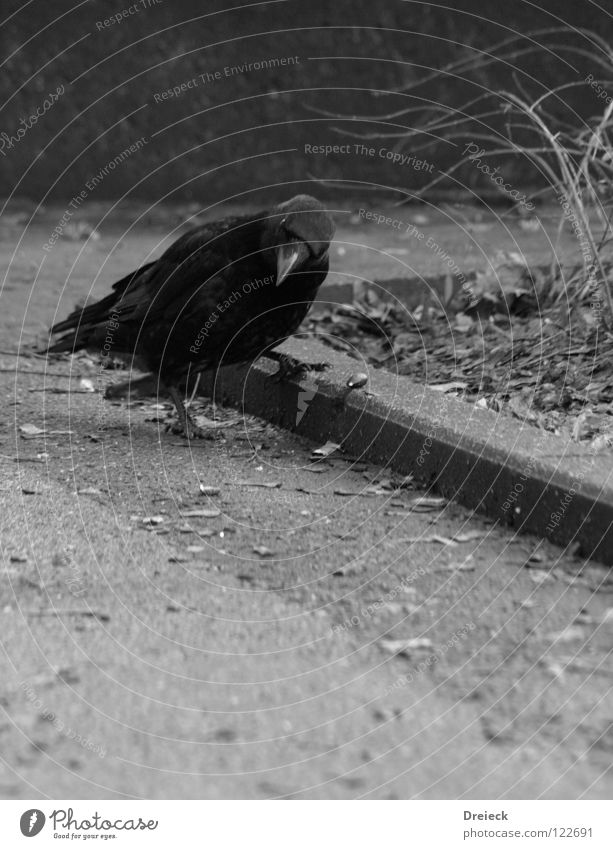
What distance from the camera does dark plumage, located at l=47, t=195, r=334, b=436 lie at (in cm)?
396

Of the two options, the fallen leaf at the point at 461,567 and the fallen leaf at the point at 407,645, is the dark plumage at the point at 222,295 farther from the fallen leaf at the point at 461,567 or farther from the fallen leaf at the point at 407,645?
the fallen leaf at the point at 407,645

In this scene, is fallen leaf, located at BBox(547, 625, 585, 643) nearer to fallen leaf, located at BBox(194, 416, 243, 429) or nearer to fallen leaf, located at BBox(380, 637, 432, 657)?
fallen leaf, located at BBox(380, 637, 432, 657)

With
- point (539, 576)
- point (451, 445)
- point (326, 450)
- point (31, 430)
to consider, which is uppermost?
point (451, 445)

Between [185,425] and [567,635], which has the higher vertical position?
[567,635]

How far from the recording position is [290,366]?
14.8ft

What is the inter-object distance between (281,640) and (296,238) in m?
1.59

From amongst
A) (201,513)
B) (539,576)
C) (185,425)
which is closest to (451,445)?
(539,576)

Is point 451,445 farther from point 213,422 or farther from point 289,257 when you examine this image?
point 213,422

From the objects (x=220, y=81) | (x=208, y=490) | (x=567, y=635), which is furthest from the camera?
(x=220, y=81)

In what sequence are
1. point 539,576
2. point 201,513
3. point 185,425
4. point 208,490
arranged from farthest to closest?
point 185,425 < point 208,490 < point 201,513 < point 539,576

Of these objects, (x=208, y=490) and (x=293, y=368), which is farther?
(x=293, y=368)

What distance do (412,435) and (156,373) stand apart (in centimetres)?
109

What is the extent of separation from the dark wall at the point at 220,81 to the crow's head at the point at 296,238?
14.6 feet

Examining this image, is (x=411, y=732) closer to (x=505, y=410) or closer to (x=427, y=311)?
(x=505, y=410)
